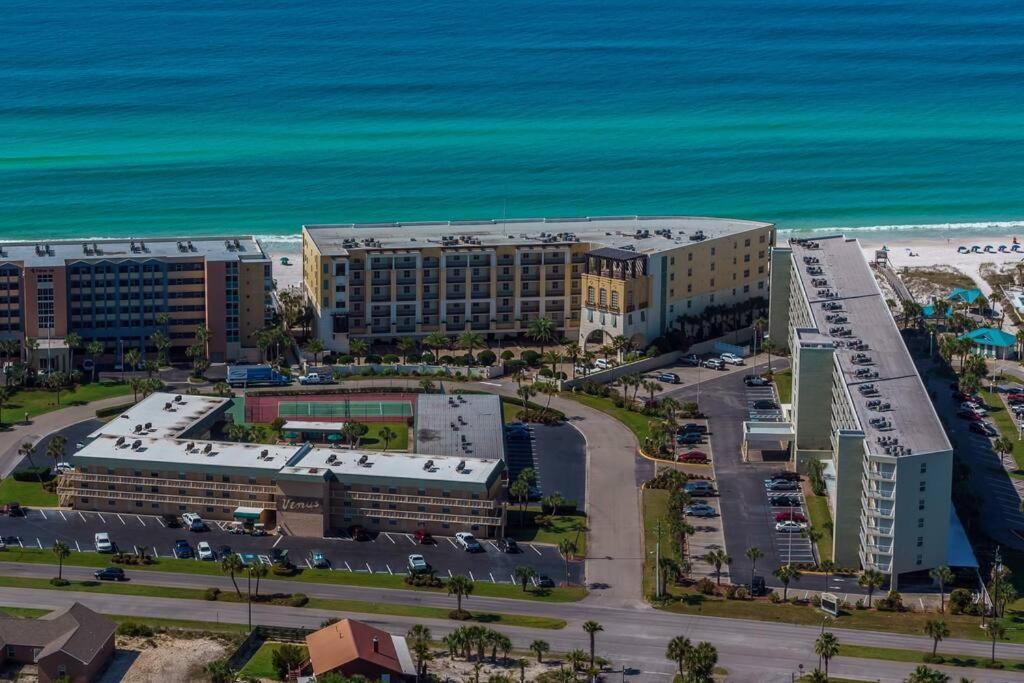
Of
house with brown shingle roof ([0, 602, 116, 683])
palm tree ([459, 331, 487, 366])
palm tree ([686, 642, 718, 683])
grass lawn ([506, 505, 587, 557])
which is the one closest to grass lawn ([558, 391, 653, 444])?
palm tree ([459, 331, 487, 366])

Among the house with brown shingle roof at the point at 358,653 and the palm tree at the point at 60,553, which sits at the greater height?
the palm tree at the point at 60,553

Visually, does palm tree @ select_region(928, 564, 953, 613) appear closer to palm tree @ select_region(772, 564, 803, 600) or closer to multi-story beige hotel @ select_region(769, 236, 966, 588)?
multi-story beige hotel @ select_region(769, 236, 966, 588)

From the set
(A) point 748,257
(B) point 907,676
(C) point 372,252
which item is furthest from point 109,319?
(B) point 907,676

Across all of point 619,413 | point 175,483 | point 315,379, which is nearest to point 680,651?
point 175,483

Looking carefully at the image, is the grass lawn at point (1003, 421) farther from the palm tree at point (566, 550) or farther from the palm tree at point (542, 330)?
the palm tree at point (566, 550)

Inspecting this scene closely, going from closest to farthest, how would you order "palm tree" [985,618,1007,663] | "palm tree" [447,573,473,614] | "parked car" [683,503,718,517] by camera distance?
1. "palm tree" [985,618,1007,663]
2. "palm tree" [447,573,473,614]
3. "parked car" [683,503,718,517]

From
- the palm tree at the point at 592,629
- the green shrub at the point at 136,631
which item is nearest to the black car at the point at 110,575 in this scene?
the green shrub at the point at 136,631

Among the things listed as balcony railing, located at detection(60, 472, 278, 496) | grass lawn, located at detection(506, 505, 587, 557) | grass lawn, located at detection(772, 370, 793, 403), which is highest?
grass lawn, located at detection(772, 370, 793, 403)
